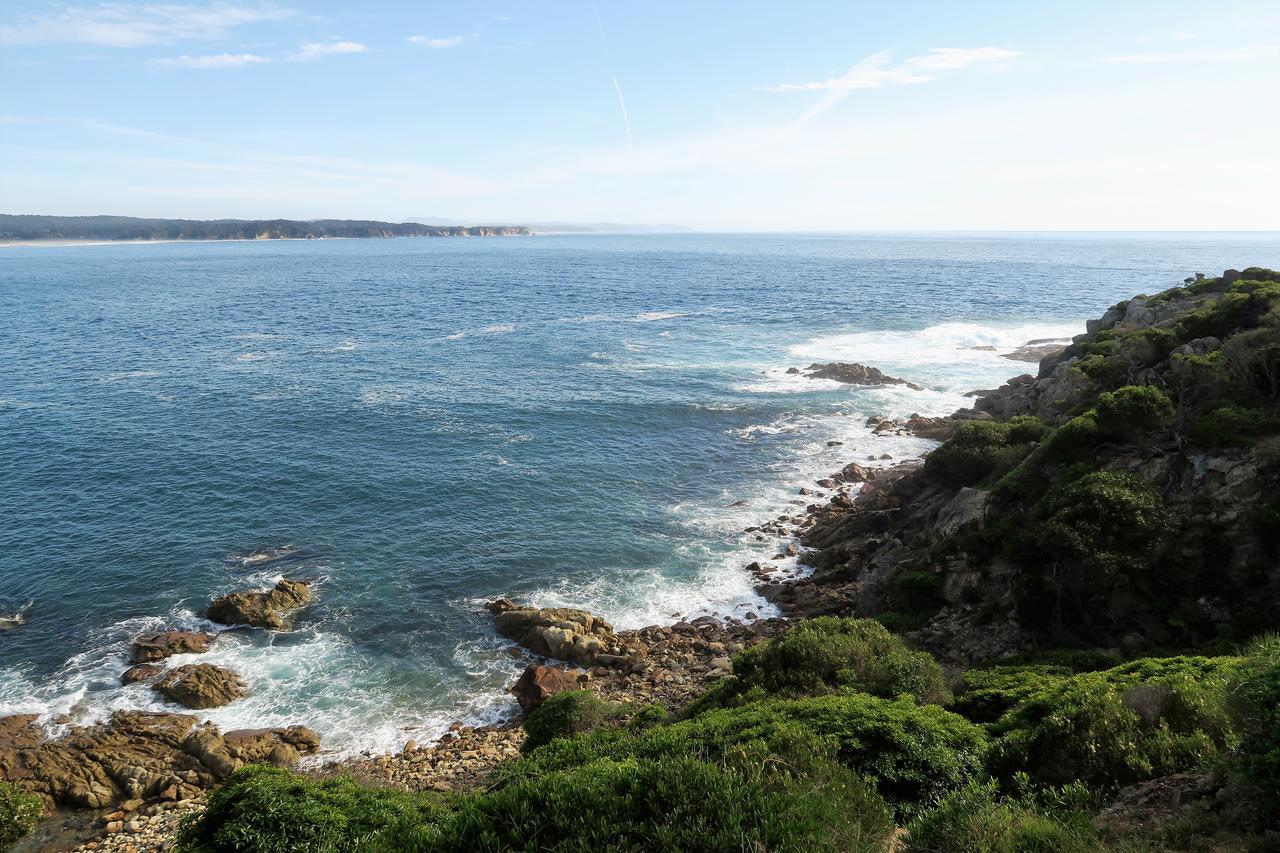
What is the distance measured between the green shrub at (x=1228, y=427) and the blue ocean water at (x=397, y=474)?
1849cm

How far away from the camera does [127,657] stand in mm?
27016

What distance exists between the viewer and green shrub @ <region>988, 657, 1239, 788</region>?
462 inches

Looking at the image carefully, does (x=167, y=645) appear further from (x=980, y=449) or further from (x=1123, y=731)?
(x=980, y=449)

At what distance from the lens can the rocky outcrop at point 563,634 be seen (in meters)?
27.6

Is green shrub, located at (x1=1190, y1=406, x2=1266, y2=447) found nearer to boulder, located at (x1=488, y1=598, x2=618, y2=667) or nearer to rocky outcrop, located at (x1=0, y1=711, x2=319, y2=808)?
boulder, located at (x1=488, y1=598, x2=618, y2=667)

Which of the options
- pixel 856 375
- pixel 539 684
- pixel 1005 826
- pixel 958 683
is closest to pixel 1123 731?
pixel 1005 826

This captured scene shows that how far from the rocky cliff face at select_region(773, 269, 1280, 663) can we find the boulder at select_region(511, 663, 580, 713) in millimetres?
11001

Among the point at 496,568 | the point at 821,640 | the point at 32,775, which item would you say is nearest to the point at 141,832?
the point at 32,775

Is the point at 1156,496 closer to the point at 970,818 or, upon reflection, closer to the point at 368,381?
the point at 970,818

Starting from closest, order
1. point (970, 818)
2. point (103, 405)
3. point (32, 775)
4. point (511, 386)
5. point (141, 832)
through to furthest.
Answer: point (970, 818)
point (141, 832)
point (32, 775)
point (103, 405)
point (511, 386)

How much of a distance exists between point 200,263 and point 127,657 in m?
205

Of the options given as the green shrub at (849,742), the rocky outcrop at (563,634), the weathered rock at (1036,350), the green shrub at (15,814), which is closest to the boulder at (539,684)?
the rocky outcrop at (563,634)

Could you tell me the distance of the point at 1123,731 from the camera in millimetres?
12461

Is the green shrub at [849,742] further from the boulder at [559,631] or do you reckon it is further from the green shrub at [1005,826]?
the boulder at [559,631]
